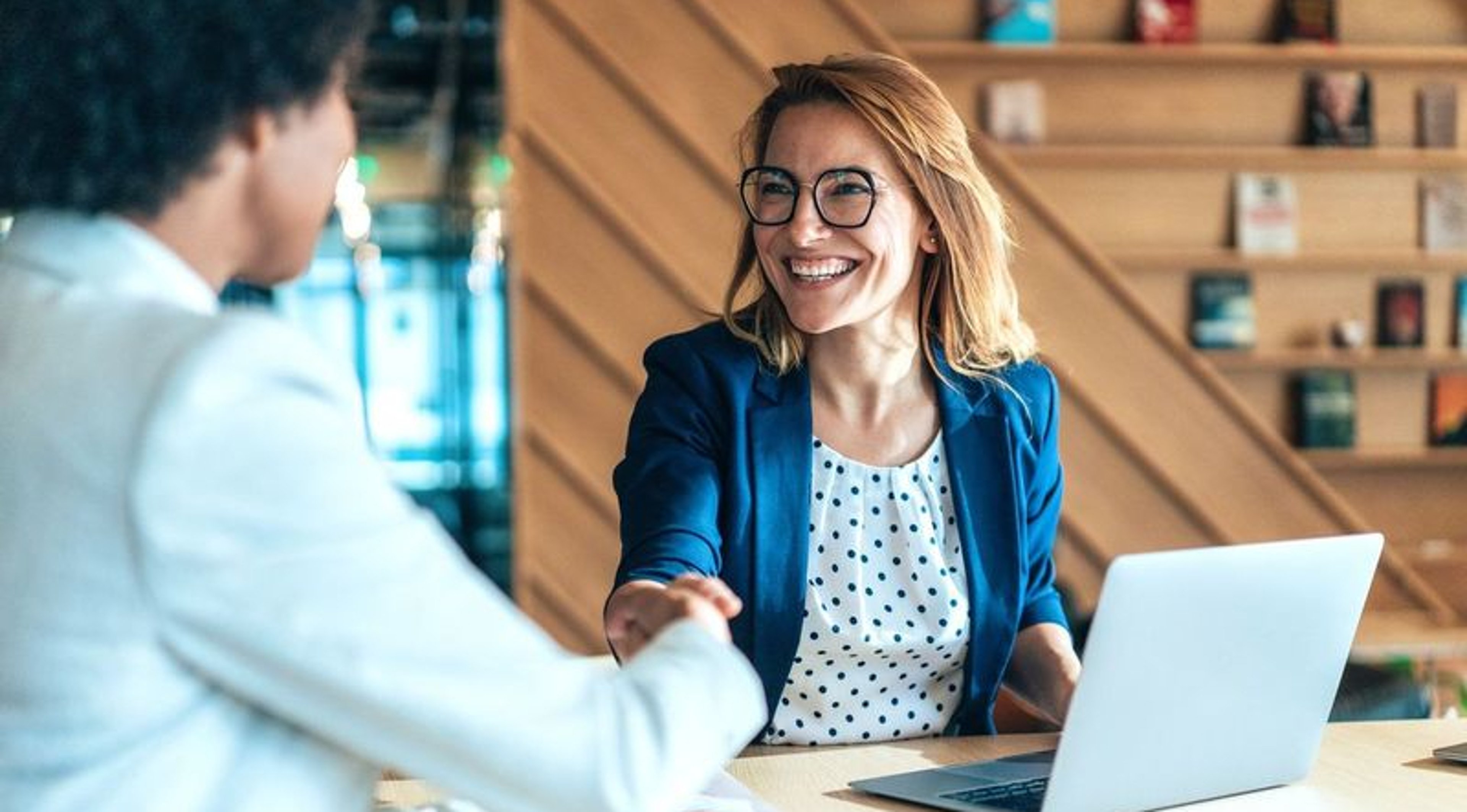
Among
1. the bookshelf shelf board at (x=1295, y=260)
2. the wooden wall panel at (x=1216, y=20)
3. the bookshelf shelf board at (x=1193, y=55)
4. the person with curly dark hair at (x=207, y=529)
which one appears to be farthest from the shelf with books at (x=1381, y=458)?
the person with curly dark hair at (x=207, y=529)

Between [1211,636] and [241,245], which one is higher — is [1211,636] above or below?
below

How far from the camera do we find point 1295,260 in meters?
5.45

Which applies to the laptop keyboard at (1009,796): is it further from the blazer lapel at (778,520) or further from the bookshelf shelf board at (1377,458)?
the bookshelf shelf board at (1377,458)

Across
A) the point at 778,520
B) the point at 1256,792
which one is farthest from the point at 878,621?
the point at 1256,792

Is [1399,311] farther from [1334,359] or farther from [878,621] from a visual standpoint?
[878,621]

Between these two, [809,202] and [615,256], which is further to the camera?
[615,256]

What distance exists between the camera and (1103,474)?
5.12 meters

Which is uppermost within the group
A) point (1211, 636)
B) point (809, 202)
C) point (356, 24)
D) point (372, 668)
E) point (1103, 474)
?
point (356, 24)

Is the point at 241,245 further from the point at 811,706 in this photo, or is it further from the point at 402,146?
the point at 402,146

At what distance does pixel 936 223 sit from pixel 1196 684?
2.92 ft

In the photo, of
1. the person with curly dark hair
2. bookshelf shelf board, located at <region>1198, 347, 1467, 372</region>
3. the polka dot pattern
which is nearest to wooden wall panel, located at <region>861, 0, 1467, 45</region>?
bookshelf shelf board, located at <region>1198, 347, 1467, 372</region>

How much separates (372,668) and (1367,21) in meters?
5.23

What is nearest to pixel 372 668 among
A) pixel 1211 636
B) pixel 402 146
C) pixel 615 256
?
pixel 1211 636

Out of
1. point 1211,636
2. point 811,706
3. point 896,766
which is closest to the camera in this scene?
point 1211,636
